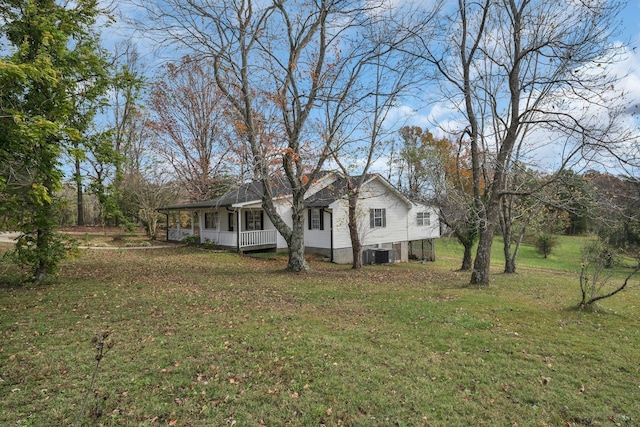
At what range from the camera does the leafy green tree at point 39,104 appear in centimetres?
495

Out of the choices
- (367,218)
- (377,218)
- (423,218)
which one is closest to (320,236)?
(367,218)

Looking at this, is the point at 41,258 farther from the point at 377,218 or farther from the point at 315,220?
the point at 377,218

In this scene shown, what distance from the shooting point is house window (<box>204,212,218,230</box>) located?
2260cm

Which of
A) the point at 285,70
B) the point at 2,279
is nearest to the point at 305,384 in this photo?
the point at 2,279

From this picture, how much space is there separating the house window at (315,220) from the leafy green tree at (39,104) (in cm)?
1228

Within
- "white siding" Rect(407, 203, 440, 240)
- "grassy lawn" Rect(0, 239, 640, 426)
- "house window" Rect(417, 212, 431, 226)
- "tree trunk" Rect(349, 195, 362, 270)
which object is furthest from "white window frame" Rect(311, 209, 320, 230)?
"grassy lawn" Rect(0, 239, 640, 426)

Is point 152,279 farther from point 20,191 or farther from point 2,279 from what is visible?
point 20,191

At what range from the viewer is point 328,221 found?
62.0 feet

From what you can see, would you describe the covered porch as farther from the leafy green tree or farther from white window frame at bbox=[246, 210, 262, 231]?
the leafy green tree

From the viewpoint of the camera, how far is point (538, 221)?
17109 millimetres

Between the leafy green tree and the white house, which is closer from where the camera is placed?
the leafy green tree

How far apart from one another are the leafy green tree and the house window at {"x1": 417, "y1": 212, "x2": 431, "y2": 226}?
20537 millimetres

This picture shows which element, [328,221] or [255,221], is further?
[255,221]

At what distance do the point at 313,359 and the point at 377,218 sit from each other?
17074 mm
